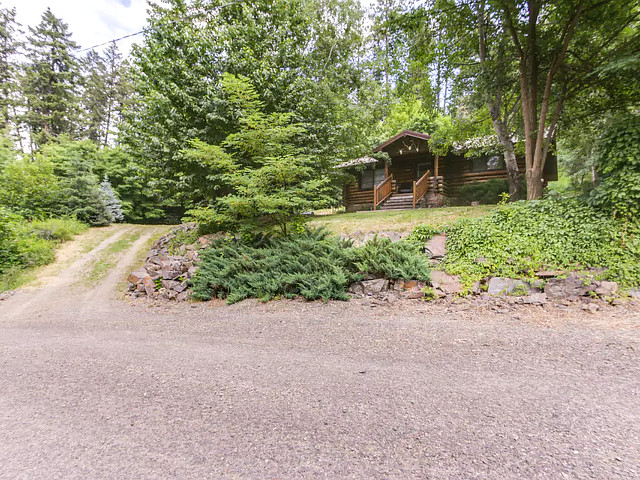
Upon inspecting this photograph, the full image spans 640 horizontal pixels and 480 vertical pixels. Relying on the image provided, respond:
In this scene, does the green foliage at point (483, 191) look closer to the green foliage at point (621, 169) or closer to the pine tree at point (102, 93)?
the green foliage at point (621, 169)

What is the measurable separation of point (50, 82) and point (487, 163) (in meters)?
38.2

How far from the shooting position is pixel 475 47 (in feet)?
30.7

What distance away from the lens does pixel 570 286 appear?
4.55 meters

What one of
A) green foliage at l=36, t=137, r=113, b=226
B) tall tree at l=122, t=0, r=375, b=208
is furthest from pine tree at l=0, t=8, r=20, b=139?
tall tree at l=122, t=0, r=375, b=208

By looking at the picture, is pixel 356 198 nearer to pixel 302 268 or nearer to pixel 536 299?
pixel 302 268

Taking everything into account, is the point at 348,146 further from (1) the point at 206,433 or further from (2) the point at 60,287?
(1) the point at 206,433

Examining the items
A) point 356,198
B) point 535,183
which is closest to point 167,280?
point 535,183

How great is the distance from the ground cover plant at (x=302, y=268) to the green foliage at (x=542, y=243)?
1.07m

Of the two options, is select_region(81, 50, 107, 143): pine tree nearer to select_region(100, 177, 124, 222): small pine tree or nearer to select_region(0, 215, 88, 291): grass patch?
select_region(100, 177, 124, 222): small pine tree

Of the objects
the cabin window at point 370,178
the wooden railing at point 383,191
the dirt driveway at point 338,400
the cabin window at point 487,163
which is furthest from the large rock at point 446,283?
the cabin window at point 370,178

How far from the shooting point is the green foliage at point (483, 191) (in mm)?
14539

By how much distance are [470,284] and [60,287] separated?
35.1ft

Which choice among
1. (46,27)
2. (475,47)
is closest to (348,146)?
(475,47)

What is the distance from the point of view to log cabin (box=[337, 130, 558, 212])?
15167mm
